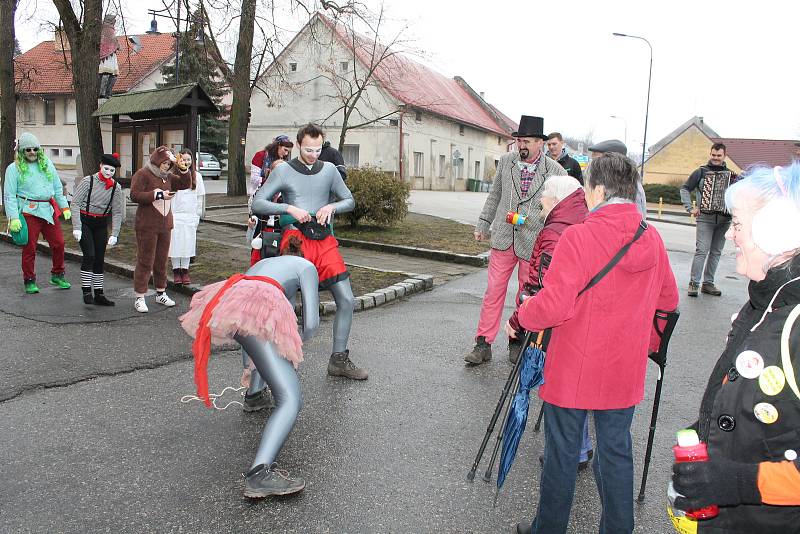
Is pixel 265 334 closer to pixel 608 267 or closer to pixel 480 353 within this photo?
pixel 608 267

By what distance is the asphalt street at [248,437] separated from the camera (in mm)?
3371

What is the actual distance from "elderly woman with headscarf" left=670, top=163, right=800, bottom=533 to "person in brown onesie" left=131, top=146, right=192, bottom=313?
22.9 ft

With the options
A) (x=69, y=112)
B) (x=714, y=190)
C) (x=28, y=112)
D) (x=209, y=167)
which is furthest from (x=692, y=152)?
(x=28, y=112)

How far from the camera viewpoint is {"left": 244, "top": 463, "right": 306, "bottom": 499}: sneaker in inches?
135

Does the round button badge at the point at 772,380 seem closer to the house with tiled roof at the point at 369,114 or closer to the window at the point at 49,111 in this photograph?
the house with tiled roof at the point at 369,114

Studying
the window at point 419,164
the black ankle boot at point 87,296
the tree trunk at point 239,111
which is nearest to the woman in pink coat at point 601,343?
the black ankle boot at point 87,296

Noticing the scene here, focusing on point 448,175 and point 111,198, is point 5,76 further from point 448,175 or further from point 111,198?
point 448,175

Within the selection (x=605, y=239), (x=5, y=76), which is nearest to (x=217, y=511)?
(x=605, y=239)

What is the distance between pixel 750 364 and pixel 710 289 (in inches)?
360

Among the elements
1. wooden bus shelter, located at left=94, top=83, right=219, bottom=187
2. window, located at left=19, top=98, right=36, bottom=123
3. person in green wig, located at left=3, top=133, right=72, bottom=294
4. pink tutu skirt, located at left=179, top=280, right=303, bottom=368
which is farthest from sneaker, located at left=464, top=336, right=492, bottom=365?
window, located at left=19, top=98, right=36, bottom=123

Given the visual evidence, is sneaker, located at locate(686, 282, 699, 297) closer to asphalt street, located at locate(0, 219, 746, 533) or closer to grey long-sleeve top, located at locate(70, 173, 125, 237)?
asphalt street, located at locate(0, 219, 746, 533)

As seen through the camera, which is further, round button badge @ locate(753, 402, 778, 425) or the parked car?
the parked car

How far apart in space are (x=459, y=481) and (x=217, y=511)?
134cm

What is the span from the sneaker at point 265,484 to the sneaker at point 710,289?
8.43m
